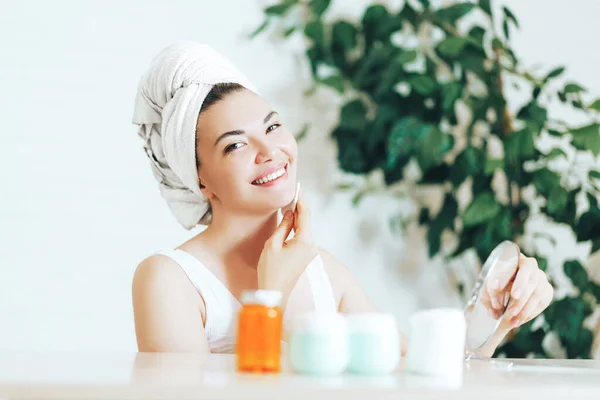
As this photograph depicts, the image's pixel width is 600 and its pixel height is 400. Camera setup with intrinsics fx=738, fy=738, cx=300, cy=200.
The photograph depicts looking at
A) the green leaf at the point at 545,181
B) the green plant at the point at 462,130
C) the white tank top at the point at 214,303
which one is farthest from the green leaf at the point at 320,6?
the white tank top at the point at 214,303

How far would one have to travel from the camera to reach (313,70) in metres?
2.46

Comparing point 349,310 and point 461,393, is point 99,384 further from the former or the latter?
point 349,310

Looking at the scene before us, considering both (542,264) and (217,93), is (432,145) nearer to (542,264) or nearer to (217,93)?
(542,264)

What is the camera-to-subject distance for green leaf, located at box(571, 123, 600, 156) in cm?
210

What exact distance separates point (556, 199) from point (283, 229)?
3.81 ft

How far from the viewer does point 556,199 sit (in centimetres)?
219

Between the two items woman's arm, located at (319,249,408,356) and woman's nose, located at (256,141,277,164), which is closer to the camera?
woman's nose, located at (256,141,277,164)

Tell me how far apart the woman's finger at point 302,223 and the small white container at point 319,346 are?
1.64ft

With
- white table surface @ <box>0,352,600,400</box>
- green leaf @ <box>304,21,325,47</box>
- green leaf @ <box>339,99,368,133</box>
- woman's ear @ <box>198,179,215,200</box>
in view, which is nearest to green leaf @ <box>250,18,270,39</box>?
green leaf @ <box>304,21,325,47</box>

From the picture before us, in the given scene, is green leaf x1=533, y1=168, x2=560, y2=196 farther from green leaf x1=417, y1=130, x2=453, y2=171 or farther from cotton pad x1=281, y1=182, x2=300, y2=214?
cotton pad x1=281, y1=182, x2=300, y2=214

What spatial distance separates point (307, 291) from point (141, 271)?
33 centimetres

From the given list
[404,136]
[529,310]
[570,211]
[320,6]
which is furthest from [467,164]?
[529,310]

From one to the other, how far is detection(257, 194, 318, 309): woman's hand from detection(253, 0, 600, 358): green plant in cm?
104

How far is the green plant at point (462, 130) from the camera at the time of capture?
221 cm
